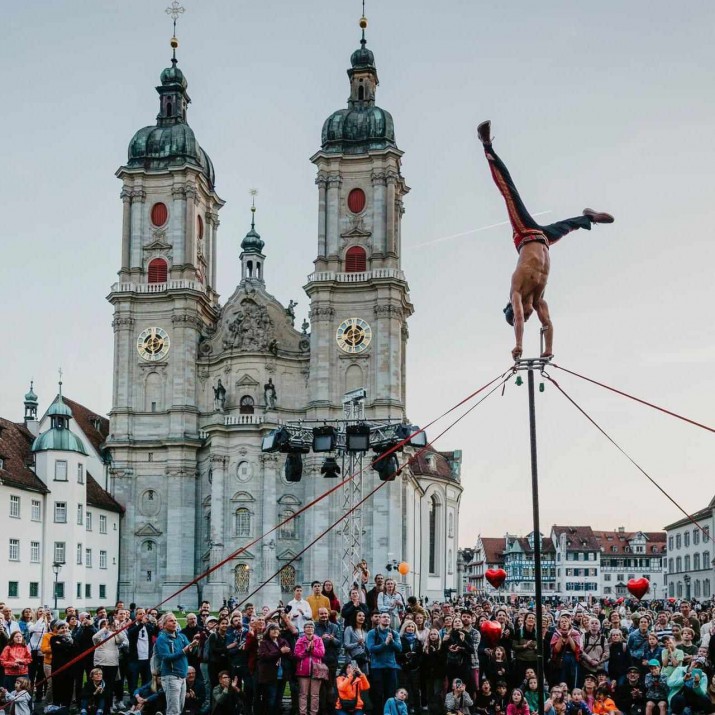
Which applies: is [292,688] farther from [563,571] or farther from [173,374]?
[563,571]

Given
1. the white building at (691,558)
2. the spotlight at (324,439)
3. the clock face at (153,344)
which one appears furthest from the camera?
the white building at (691,558)

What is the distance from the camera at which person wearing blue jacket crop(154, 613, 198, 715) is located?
18953 mm

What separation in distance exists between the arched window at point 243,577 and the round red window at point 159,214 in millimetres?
22494

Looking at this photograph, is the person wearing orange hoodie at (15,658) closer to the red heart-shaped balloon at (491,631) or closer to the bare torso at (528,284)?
the red heart-shaped balloon at (491,631)

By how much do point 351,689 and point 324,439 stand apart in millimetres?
9856

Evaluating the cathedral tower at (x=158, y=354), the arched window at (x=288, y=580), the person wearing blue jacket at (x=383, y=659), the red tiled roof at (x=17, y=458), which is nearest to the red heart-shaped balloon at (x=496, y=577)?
the person wearing blue jacket at (x=383, y=659)

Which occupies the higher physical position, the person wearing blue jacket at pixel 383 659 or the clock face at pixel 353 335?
the clock face at pixel 353 335

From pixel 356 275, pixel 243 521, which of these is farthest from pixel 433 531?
pixel 356 275

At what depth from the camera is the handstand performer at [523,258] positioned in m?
10.6

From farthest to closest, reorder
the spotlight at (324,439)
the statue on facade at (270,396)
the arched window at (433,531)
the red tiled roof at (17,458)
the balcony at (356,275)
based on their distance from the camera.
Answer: the arched window at (433,531), the balcony at (356,275), the statue on facade at (270,396), the red tiled roof at (17,458), the spotlight at (324,439)

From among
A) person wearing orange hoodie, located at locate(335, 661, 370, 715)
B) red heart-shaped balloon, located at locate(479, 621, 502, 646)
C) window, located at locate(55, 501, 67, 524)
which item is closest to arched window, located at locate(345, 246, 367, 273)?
window, located at locate(55, 501, 67, 524)

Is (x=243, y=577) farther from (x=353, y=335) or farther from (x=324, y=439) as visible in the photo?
(x=324, y=439)

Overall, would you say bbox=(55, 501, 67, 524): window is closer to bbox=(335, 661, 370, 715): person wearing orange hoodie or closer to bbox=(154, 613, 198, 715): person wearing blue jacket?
bbox=(154, 613, 198, 715): person wearing blue jacket

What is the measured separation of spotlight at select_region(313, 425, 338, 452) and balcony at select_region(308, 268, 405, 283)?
4243cm
